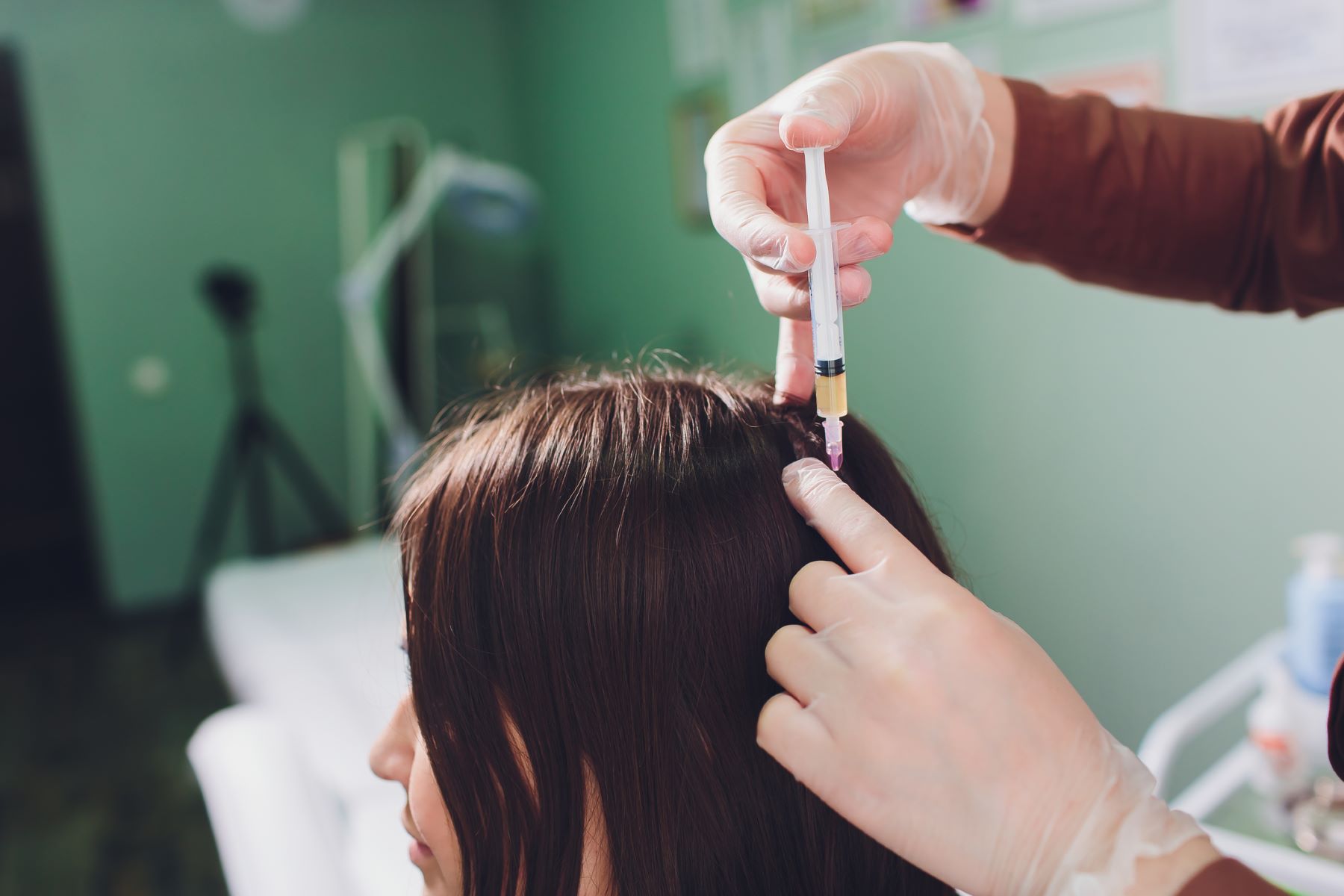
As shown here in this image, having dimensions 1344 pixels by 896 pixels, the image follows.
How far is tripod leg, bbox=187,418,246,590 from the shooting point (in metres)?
3.67

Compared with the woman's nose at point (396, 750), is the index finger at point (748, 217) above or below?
above

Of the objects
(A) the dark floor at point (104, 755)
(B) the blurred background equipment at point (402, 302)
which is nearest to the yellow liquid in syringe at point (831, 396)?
(A) the dark floor at point (104, 755)

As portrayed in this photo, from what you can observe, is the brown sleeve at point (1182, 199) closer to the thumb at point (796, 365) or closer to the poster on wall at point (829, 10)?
the thumb at point (796, 365)

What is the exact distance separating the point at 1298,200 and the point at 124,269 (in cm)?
372

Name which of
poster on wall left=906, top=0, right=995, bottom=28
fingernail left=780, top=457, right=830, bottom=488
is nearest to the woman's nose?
fingernail left=780, top=457, right=830, bottom=488

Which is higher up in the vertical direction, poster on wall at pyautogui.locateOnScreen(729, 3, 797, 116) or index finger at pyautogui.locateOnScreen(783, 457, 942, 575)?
poster on wall at pyautogui.locateOnScreen(729, 3, 797, 116)

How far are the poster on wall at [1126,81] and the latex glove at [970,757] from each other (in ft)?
4.48

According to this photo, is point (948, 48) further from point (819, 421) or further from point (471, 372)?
point (471, 372)

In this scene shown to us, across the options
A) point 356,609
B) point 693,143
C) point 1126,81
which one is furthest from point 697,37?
point 356,609

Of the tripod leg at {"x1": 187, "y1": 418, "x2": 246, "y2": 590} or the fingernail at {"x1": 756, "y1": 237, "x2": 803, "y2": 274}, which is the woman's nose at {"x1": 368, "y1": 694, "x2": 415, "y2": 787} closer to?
the fingernail at {"x1": 756, "y1": 237, "x2": 803, "y2": 274}

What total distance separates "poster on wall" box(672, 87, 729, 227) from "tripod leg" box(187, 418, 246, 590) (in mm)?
1959

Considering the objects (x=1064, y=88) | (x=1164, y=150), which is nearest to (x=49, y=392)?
(x=1064, y=88)

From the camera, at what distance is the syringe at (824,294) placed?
630 mm

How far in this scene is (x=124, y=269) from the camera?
3490 mm
